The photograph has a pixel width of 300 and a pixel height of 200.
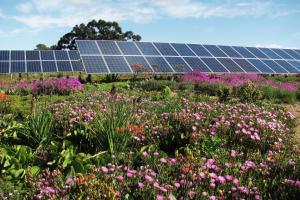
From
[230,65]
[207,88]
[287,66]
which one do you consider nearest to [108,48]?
[230,65]

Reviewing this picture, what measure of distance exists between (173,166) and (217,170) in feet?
2.12

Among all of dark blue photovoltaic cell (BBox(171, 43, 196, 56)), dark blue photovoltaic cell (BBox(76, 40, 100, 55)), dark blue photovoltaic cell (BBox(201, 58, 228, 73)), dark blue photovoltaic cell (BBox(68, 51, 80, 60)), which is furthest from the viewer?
dark blue photovoltaic cell (BBox(68, 51, 80, 60))

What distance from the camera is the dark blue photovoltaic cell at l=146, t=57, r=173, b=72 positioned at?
1028 inches

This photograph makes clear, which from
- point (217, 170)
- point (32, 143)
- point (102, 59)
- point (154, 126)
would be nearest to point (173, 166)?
point (217, 170)

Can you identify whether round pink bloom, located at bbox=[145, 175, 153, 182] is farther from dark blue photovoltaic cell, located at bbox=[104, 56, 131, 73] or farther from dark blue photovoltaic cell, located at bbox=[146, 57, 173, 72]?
dark blue photovoltaic cell, located at bbox=[146, 57, 173, 72]

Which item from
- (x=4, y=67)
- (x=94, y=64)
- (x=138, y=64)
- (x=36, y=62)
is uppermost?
(x=138, y=64)

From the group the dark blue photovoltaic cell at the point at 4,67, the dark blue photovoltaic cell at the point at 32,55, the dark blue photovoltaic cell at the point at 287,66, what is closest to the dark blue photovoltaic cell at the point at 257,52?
the dark blue photovoltaic cell at the point at 287,66

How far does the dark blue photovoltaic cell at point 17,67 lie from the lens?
3097 cm

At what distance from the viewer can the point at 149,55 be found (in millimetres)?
28656

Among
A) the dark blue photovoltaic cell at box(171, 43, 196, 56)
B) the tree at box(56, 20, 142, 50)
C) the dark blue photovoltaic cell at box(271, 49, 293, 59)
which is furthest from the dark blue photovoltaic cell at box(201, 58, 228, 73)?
the tree at box(56, 20, 142, 50)

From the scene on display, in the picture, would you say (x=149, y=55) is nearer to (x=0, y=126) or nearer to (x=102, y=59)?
(x=102, y=59)

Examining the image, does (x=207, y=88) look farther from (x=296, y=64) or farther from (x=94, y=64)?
(x=296, y=64)

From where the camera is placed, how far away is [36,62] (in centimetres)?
3350

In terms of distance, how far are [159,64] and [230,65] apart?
19.0 ft
